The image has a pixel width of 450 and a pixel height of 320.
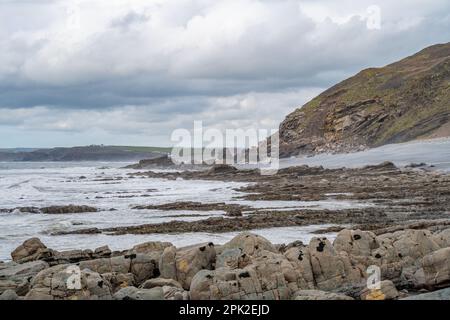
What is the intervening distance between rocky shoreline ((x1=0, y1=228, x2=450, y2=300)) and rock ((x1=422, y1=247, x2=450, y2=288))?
0.07ft

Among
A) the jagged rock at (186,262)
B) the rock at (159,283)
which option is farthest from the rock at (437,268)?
the rock at (159,283)

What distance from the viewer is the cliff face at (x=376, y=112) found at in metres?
92.7

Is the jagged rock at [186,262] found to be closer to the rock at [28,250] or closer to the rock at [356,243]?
the rock at [356,243]

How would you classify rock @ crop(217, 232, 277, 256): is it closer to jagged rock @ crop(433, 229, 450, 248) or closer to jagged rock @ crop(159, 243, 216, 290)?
jagged rock @ crop(159, 243, 216, 290)

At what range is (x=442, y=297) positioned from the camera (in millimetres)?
10227

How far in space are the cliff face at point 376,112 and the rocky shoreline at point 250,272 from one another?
70.3 m

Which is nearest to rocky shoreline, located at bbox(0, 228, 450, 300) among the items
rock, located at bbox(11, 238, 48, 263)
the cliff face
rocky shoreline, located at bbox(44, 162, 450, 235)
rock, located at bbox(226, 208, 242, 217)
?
rock, located at bbox(11, 238, 48, 263)

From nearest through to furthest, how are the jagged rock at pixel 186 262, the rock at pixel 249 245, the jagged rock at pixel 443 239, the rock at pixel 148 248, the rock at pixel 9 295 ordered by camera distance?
the rock at pixel 9 295, the jagged rock at pixel 186 262, the rock at pixel 249 245, the jagged rock at pixel 443 239, the rock at pixel 148 248

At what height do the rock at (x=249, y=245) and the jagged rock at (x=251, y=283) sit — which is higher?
the rock at (x=249, y=245)

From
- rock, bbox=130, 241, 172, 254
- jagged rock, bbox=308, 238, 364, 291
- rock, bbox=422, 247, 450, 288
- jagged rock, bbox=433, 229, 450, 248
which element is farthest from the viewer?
rock, bbox=130, 241, 172, 254

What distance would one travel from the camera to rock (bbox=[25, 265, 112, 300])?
1123cm
